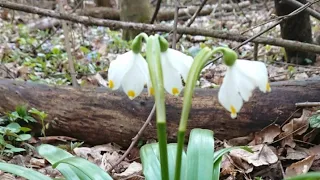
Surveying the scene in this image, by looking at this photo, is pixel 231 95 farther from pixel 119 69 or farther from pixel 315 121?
pixel 315 121

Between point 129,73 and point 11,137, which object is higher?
point 129,73

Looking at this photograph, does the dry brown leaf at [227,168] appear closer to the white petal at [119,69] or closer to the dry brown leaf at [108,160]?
the dry brown leaf at [108,160]

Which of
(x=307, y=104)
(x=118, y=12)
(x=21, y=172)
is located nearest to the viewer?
(x=21, y=172)

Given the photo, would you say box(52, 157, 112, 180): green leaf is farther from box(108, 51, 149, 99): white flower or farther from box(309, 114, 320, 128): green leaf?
box(309, 114, 320, 128): green leaf

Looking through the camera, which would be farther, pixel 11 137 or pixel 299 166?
pixel 11 137

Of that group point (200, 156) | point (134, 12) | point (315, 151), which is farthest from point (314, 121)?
point (134, 12)

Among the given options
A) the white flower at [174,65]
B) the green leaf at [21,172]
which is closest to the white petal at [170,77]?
the white flower at [174,65]

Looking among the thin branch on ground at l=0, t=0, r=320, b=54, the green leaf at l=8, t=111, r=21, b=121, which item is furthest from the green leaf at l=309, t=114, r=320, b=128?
the green leaf at l=8, t=111, r=21, b=121
